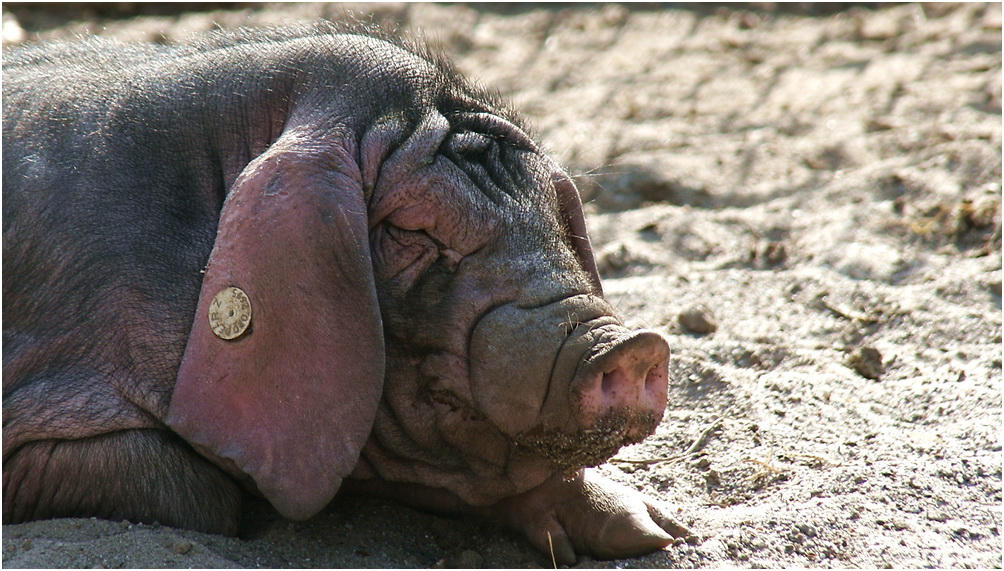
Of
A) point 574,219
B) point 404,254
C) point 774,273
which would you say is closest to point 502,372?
point 404,254

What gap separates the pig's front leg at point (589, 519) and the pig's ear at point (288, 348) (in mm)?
617

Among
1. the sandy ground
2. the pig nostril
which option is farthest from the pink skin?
the sandy ground

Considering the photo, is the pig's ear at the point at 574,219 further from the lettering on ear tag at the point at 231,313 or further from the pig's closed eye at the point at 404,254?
the lettering on ear tag at the point at 231,313

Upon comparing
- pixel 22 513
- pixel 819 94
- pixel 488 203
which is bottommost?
pixel 819 94

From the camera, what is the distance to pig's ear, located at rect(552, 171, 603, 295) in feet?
11.9

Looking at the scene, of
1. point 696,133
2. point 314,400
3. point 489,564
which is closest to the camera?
point 314,400

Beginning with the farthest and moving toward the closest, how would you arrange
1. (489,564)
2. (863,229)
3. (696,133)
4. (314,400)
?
(696,133) → (863,229) → (489,564) → (314,400)

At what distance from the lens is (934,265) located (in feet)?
16.8

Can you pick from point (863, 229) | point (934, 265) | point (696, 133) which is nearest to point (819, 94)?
point (696, 133)

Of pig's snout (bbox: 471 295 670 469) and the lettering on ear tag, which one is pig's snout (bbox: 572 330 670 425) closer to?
pig's snout (bbox: 471 295 670 469)

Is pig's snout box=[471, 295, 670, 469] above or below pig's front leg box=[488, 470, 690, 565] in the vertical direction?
above

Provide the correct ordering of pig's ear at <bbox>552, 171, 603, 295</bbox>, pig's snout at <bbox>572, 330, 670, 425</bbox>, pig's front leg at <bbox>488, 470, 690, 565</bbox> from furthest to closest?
pig's ear at <bbox>552, 171, 603, 295</bbox> < pig's front leg at <bbox>488, 470, 690, 565</bbox> < pig's snout at <bbox>572, 330, 670, 425</bbox>

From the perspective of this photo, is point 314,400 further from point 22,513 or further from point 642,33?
point 642,33

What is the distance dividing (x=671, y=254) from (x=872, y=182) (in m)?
1.27
